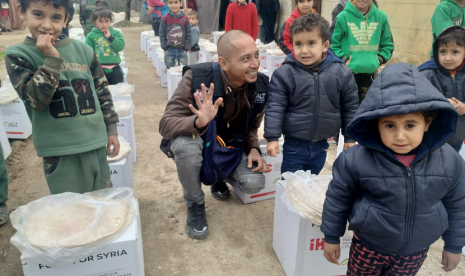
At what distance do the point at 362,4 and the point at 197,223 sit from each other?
233 centimetres

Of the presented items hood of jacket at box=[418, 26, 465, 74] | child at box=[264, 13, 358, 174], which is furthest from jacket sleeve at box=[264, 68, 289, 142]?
hood of jacket at box=[418, 26, 465, 74]

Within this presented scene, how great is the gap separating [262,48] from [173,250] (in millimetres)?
5064

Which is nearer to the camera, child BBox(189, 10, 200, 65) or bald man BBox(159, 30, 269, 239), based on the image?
bald man BBox(159, 30, 269, 239)

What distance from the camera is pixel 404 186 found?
1.34 metres

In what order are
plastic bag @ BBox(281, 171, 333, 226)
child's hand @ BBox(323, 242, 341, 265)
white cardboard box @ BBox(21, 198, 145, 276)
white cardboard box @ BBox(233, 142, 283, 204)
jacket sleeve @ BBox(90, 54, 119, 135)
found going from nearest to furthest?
1. child's hand @ BBox(323, 242, 341, 265)
2. white cardboard box @ BBox(21, 198, 145, 276)
3. plastic bag @ BBox(281, 171, 333, 226)
4. jacket sleeve @ BBox(90, 54, 119, 135)
5. white cardboard box @ BBox(233, 142, 283, 204)

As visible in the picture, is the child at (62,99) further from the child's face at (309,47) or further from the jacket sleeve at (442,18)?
the jacket sleeve at (442,18)

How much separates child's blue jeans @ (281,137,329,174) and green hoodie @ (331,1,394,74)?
120 cm

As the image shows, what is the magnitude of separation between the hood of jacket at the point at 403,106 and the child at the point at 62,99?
137cm

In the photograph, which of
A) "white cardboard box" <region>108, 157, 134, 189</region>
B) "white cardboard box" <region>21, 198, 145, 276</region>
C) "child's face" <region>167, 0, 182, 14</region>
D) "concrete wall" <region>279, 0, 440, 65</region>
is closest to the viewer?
"white cardboard box" <region>21, 198, 145, 276</region>

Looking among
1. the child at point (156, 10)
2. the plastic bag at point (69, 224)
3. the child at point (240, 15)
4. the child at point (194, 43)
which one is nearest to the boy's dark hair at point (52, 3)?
the plastic bag at point (69, 224)

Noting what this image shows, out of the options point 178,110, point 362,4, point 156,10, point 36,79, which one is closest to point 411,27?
point 362,4

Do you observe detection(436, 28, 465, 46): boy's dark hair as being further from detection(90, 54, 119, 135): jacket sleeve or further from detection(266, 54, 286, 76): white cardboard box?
detection(266, 54, 286, 76): white cardboard box

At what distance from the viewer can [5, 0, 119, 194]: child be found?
1.66 m

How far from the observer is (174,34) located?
573 cm
